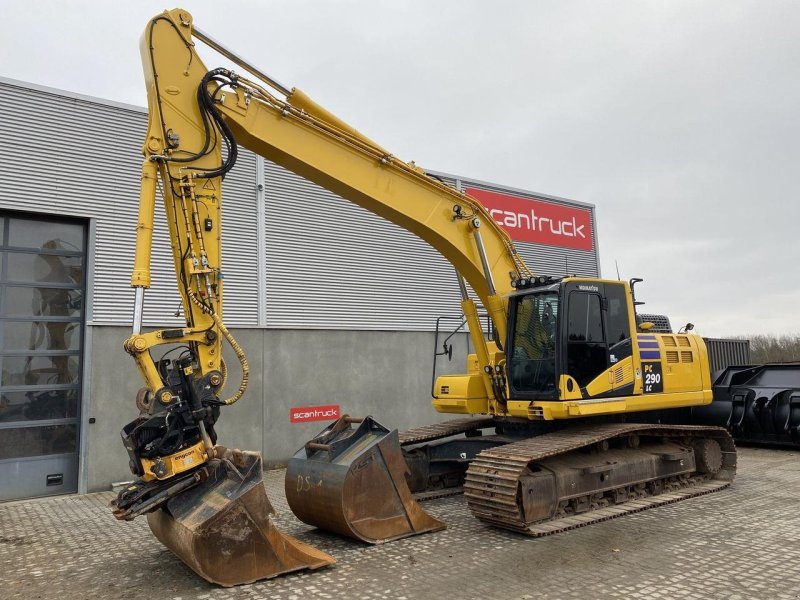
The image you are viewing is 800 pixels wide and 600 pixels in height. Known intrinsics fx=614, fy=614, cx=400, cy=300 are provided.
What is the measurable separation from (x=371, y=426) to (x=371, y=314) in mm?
6450

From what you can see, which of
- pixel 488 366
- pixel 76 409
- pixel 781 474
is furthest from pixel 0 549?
pixel 781 474

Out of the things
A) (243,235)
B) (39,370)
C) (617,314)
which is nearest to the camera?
(617,314)

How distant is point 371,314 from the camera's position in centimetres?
1301

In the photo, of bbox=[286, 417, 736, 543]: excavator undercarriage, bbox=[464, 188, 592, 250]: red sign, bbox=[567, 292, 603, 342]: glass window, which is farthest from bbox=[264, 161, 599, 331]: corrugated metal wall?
bbox=[567, 292, 603, 342]: glass window

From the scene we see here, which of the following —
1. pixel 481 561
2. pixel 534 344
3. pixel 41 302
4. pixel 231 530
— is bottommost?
pixel 481 561

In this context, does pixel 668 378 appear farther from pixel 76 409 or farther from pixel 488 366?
pixel 76 409

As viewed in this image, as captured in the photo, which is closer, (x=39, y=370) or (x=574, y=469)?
(x=574, y=469)

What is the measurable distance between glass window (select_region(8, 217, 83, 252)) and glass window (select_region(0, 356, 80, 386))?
1.80 meters

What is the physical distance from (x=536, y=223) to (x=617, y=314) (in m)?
8.40

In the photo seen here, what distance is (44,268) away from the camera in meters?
9.94

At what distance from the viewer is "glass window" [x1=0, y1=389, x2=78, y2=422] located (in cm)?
933

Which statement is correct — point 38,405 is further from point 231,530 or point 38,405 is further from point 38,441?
point 231,530

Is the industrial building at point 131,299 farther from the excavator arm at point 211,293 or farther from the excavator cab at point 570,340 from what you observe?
the excavator cab at point 570,340

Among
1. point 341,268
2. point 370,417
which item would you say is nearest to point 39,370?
point 341,268
